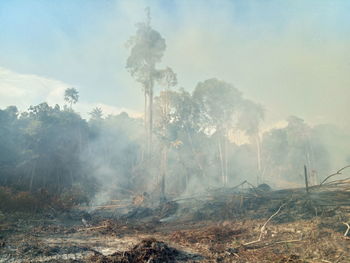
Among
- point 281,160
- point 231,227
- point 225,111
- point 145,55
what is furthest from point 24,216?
point 281,160

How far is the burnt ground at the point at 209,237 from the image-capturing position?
622 centimetres

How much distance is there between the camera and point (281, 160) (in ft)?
145

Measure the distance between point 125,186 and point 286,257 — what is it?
70.6 ft

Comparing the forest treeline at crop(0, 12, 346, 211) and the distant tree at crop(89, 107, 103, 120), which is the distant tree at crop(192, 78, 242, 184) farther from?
the distant tree at crop(89, 107, 103, 120)

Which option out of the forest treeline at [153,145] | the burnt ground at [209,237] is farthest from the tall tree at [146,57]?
the burnt ground at [209,237]

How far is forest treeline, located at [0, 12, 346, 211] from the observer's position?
72.7 feet

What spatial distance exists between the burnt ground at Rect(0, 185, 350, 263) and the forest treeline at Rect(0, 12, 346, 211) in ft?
25.3

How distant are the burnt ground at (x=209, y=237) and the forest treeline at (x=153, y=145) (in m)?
7.70

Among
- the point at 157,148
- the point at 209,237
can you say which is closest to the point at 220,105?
the point at 157,148

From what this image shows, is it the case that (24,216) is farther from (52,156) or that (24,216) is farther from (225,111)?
(225,111)

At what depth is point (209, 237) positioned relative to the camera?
8367 millimetres

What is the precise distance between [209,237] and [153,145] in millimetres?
23766

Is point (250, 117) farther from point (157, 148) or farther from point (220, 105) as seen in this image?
point (157, 148)

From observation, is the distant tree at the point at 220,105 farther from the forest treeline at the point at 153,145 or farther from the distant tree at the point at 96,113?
the distant tree at the point at 96,113
